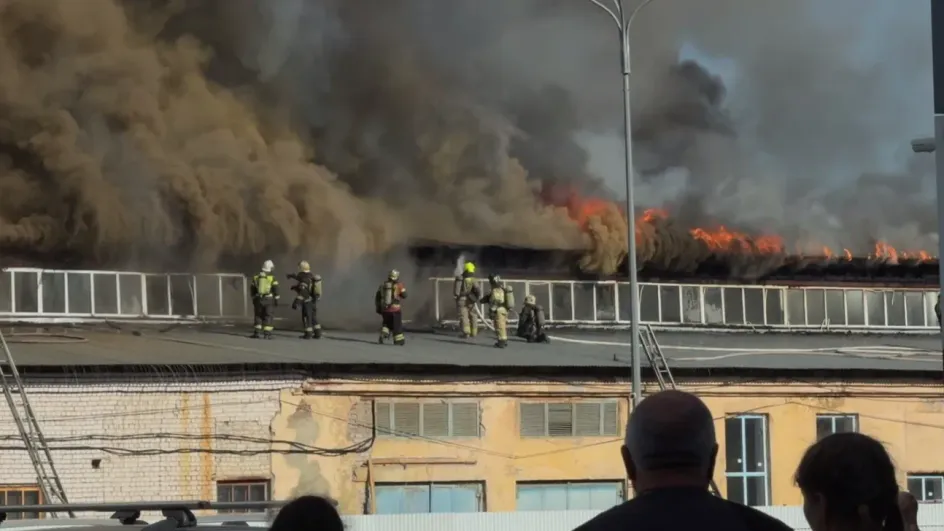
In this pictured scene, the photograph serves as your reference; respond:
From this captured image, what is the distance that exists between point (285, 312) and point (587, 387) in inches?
144

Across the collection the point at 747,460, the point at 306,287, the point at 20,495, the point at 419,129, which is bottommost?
the point at 747,460

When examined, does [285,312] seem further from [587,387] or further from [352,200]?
[587,387]

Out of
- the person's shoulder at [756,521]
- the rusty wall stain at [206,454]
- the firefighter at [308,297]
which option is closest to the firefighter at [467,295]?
the firefighter at [308,297]

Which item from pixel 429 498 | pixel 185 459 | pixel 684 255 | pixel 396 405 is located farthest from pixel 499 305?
pixel 185 459

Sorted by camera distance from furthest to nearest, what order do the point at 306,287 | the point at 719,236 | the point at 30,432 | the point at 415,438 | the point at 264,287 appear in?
1. the point at 719,236
2. the point at 306,287
3. the point at 264,287
4. the point at 415,438
5. the point at 30,432

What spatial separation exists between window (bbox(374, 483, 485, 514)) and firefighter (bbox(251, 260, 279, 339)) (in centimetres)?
225

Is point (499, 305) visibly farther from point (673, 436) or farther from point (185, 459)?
point (673, 436)

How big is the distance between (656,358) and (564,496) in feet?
7.85

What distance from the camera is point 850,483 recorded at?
283 cm

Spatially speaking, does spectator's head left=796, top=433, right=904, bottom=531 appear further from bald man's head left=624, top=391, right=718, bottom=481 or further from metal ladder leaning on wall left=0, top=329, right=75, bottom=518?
metal ladder leaning on wall left=0, top=329, right=75, bottom=518

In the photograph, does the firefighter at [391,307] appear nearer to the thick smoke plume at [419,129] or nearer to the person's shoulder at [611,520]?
the thick smoke plume at [419,129]

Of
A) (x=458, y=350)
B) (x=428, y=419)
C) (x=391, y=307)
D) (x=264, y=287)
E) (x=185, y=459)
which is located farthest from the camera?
(x=391, y=307)

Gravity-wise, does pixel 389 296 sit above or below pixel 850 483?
above

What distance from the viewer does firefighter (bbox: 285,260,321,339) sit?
15.4m
